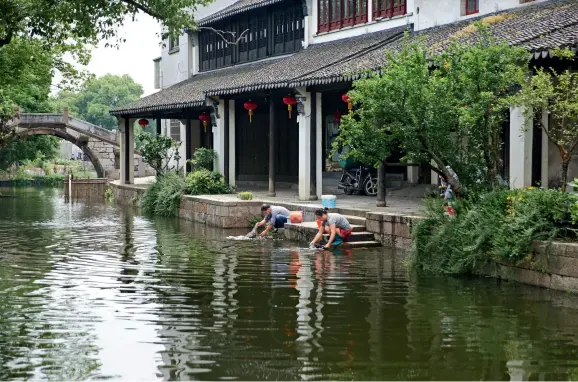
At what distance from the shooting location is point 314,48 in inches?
990

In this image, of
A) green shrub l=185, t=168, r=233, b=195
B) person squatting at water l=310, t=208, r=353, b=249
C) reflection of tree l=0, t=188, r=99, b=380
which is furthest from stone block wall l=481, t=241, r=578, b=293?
green shrub l=185, t=168, r=233, b=195

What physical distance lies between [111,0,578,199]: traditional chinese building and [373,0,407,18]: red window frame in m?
0.03

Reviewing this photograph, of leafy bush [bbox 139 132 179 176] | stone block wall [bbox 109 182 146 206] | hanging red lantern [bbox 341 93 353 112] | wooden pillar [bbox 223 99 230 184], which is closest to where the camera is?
hanging red lantern [bbox 341 93 353 112]

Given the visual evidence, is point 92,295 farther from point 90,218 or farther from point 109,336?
point 90,218

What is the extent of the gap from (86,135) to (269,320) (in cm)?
3845

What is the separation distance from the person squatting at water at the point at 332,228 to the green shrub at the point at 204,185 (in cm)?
872

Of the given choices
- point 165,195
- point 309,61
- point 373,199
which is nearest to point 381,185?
point 373,199

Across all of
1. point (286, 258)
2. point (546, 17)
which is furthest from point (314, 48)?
point (286, 258)

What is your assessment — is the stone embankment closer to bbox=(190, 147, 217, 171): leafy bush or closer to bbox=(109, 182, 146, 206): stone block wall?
bbox=(109, 182, 146, 206): stone block wall

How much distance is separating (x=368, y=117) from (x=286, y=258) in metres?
2.78

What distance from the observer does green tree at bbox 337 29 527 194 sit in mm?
12766

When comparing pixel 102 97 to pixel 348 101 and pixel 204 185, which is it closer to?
pixel 204 185

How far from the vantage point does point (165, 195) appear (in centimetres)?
2506

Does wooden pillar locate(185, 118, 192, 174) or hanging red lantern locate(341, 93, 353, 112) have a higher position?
hanging red lantern locate(341, 93, 353, 112)
